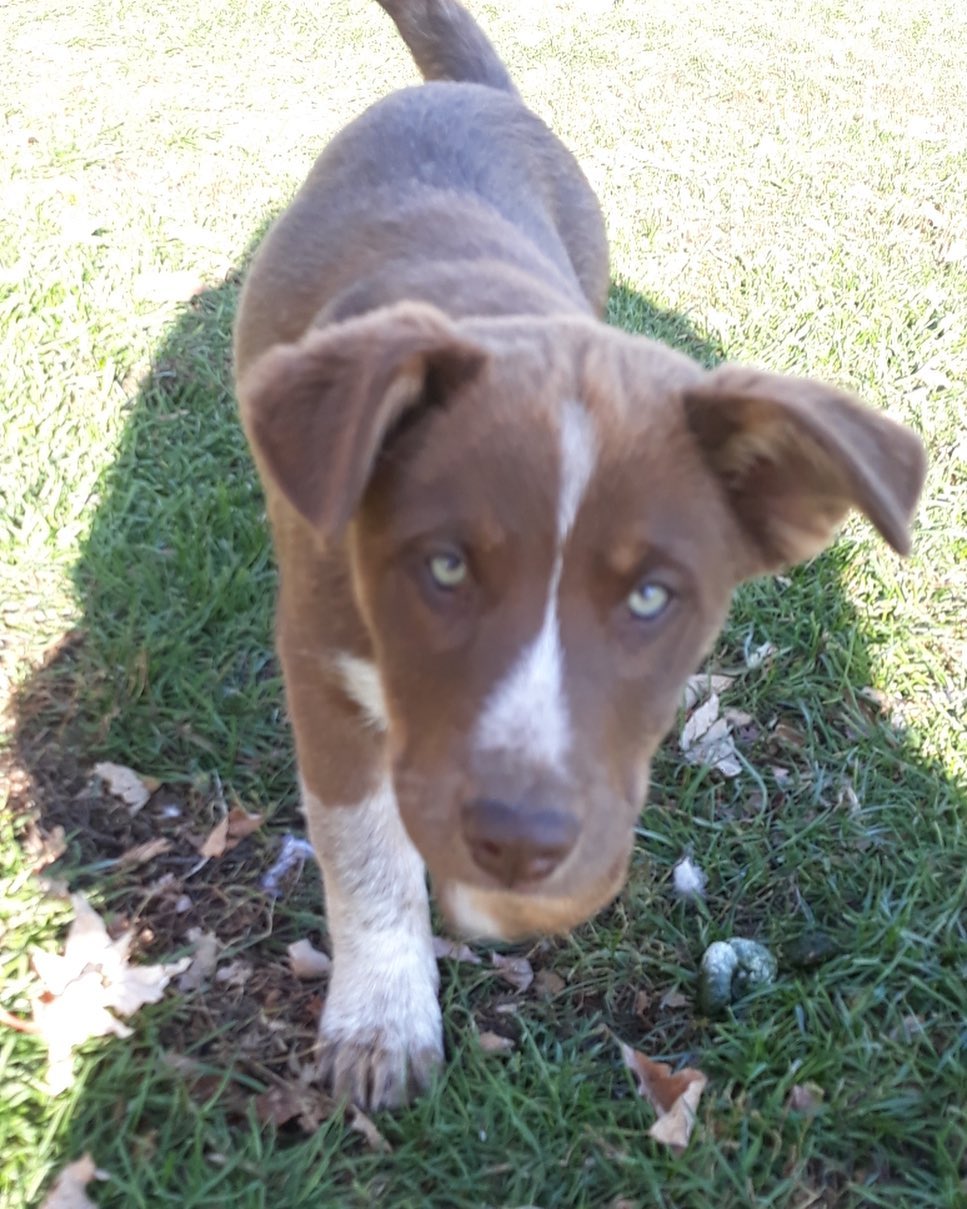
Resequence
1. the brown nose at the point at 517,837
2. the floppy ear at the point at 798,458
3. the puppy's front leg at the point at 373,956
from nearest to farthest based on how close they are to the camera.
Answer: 1. the brown nose at the point at 517,837
2. the floppy ear at the point at 798,458
3. the puppy's front leg at the point at 373,956

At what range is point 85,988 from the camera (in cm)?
277

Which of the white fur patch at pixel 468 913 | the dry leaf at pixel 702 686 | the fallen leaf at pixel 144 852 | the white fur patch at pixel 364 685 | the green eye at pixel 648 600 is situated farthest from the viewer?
the dry leaf at pixel 702 686

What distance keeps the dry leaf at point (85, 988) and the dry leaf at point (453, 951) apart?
629mm

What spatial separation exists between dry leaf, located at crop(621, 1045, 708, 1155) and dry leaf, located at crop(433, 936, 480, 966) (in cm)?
44

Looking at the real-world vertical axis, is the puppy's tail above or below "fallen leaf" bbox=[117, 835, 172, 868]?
above

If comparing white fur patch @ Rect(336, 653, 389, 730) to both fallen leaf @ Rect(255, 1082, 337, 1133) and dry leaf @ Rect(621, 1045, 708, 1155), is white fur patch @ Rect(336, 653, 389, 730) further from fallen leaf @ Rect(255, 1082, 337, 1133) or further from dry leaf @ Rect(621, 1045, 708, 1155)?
dry leaf @ Rect(621, 1045, 708, 1155)

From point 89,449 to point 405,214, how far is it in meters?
1.63

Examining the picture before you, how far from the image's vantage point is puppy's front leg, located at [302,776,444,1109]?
2805mm

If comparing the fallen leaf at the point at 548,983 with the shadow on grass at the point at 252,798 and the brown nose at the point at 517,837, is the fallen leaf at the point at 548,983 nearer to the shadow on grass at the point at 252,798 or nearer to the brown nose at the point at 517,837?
the shadow on grass at the point at 252,798

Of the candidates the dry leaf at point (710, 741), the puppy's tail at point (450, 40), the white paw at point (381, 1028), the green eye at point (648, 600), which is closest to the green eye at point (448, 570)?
the green eye at point (648, 600)

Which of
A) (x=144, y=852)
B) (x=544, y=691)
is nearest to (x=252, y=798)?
(x=144, y=852)

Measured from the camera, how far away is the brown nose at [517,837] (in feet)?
6.39

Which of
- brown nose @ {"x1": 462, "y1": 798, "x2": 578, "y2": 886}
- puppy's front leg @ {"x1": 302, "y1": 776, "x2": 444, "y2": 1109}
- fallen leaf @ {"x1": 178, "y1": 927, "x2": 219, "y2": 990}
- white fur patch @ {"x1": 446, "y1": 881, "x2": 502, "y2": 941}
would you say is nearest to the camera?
brown nose @ {"x1": 462, "y1": 798, "x2": 578, "y2": 886}

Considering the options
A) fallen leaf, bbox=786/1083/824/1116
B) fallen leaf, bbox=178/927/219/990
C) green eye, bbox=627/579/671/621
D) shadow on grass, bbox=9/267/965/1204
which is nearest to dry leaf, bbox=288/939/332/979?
shadow on grass, bbox=9/267/965/1204
